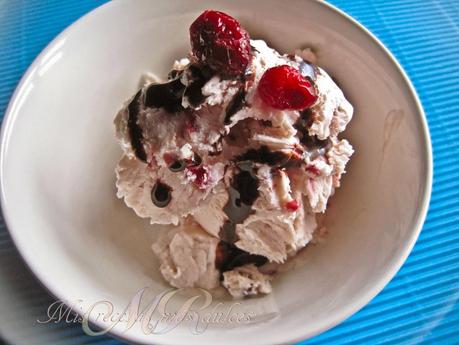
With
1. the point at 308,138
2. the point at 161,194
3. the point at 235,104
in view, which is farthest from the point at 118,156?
the point at 308,138

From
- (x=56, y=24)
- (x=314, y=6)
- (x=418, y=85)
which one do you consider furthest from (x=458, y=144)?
(x=56, y=24)

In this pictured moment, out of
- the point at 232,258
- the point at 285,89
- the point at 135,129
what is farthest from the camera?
the point at 232,258

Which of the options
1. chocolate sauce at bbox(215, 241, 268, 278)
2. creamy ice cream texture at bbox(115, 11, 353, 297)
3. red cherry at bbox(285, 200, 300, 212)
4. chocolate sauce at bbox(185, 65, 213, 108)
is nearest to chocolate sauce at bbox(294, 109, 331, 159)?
creamy ice cream texture at bbox(115, 11, 353, 297)

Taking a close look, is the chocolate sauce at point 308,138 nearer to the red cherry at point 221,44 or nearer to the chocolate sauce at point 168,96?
the red cherry at point 221,44

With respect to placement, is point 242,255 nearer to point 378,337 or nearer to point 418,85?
point 378,337

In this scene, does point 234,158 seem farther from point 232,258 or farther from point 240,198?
point 232,258

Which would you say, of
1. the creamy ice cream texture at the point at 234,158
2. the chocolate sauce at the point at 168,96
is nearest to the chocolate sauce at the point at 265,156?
the creamy ice cream texture at the point at 234,158

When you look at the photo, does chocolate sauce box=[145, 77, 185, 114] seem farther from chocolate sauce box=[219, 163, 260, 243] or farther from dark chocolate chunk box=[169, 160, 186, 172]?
chocolate sauce box=[219, 163, 260, 243]
